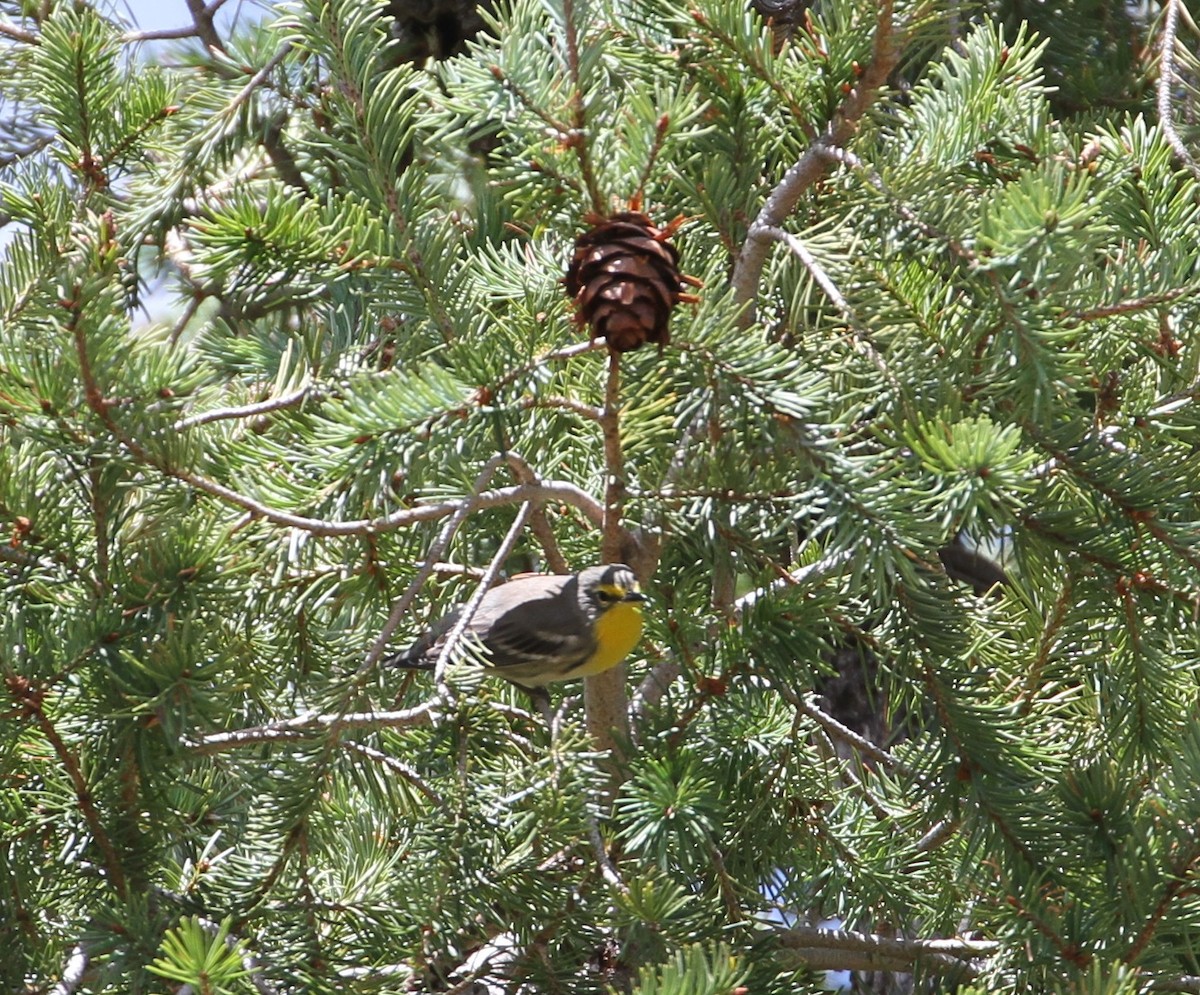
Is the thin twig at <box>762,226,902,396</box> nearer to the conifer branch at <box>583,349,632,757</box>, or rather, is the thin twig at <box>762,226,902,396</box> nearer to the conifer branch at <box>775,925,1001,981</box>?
the conifer branch at <box>583,349,632,757</box>

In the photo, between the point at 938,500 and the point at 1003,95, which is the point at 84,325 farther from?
the point at 1003,95

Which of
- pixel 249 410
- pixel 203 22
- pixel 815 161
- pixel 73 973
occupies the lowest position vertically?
pixel 73 973

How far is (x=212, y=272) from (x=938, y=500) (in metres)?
0.97

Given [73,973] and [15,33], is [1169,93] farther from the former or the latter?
[15,33]

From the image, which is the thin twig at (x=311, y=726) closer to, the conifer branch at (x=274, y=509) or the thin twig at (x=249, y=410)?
the conifer branch at (x=274, y=509)

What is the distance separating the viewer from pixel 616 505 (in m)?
1.69

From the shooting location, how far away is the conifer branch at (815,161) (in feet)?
5.40

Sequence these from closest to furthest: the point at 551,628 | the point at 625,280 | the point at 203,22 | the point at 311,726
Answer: the point at 625,280, the point at 311,726, the point at 551,628, the point at 203,22

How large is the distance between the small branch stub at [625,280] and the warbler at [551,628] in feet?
1.33

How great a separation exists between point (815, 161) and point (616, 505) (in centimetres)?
51

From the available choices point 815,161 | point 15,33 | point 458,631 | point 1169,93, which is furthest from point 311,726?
point 15,33

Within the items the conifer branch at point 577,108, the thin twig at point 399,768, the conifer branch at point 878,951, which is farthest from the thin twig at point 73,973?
the conifer branch at point 577,108

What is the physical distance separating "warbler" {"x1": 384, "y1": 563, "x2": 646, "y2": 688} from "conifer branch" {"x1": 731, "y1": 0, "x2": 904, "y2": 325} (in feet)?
1.41

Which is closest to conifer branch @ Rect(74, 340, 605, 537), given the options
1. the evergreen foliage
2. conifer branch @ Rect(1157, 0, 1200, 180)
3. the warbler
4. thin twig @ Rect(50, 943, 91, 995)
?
the evergreen foliage
